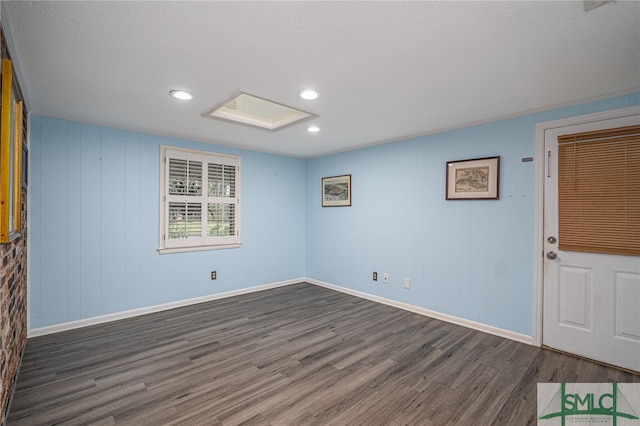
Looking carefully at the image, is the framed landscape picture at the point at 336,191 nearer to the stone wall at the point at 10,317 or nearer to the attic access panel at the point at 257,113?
the attic access panel at the point at 257,113

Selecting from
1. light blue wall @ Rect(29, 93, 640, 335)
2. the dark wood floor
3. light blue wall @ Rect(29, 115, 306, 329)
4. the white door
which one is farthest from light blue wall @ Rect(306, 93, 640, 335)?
light blue wall @ Rect(29, 115, 306, 329)

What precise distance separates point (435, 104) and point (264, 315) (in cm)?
310

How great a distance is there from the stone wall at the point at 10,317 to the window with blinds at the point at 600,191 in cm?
426

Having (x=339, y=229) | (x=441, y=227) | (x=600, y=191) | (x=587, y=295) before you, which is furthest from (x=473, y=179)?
(x=339, y=229)

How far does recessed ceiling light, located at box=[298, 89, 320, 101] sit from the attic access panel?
0.42 metres

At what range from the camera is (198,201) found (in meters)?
4.34

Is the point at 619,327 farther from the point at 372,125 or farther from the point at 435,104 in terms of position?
the point at 372,125

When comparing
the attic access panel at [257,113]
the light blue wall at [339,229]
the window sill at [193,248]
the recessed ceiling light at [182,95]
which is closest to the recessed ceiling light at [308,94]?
the attic access panel at [257,113]

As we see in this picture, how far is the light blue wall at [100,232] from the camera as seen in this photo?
3.23 m

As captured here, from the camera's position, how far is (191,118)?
3357 millimetres

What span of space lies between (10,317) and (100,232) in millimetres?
1631

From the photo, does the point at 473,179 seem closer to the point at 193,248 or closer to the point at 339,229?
the point at 339,229

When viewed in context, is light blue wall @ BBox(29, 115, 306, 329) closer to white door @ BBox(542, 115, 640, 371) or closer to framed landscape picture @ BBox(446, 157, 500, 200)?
framed landscape picture @ BBox(446, 157, 500, 200)

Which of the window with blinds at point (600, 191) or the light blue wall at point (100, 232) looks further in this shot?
the light blue wall at point (100, 232)
